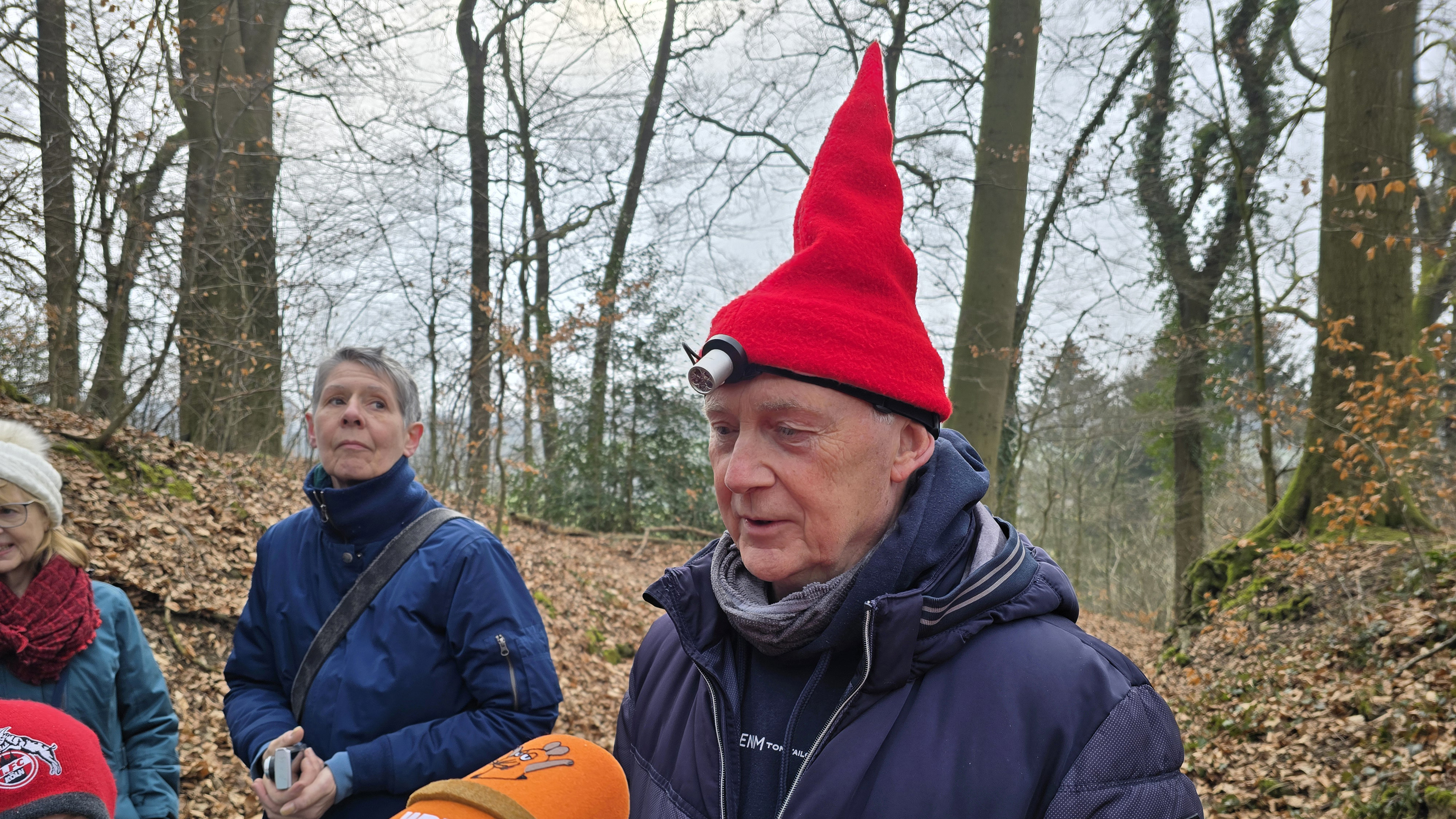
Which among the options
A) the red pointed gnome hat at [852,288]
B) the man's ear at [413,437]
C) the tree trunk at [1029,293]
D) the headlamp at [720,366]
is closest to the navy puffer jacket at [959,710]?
the red pointed gnome hat at [852,288]

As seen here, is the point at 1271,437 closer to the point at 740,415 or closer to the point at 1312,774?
the point at 1312,774

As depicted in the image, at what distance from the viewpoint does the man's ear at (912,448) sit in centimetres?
169

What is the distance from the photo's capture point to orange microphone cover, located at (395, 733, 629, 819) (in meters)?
0.88

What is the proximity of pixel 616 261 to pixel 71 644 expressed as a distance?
14292 mm

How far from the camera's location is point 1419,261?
8.59 metres

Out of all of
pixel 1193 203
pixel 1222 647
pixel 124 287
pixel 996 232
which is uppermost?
pixel 1193 203

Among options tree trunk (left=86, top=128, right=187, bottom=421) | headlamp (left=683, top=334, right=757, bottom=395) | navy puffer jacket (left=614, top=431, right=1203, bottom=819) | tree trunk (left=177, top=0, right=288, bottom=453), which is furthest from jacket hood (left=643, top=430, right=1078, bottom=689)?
tree trunk (left=177, top=0, right=288, bottom=453)

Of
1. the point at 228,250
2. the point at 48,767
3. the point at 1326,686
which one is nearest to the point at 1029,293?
the point at 1326,686

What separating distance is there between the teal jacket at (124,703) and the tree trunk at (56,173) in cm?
562

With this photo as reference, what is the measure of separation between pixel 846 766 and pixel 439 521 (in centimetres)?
188

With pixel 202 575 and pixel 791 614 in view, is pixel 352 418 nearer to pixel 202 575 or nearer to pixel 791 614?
pixel 791 614

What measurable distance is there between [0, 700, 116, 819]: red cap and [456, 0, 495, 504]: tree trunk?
28.2ft

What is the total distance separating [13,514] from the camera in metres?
2.83

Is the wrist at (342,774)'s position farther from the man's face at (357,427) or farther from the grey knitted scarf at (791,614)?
the grey knitted scarf at (791,614)
